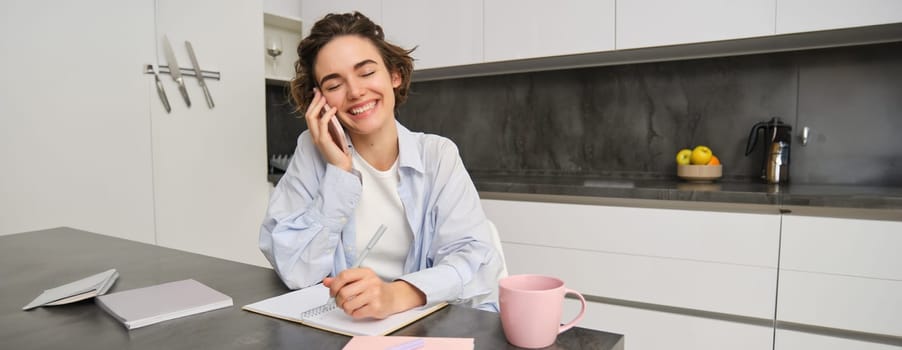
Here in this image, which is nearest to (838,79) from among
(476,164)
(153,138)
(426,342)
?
(476,164)

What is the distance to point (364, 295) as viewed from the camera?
2.38 ft

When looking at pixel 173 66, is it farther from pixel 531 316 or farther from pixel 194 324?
pixel 531 316

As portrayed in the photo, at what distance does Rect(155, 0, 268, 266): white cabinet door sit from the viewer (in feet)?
8.09

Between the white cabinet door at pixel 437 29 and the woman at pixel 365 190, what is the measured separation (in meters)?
1.28

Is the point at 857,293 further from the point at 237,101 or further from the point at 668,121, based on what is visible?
the point at 237,101

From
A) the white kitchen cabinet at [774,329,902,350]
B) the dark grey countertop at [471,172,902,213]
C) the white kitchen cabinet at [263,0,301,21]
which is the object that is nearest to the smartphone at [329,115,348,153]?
the dark grey countertop at [471,172,902,213]

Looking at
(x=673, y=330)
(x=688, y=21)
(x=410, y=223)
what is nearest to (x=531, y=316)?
(x=410, y=223)

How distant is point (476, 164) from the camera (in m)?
3.08

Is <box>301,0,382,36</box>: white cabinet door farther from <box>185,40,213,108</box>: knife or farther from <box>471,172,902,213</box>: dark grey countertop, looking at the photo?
<box>471,172,902,213</box>: dark grey countertop

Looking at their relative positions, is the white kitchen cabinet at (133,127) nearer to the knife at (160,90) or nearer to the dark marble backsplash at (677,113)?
the knife at (160,90)

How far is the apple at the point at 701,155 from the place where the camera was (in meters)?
2.28

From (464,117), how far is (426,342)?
251 centimetres

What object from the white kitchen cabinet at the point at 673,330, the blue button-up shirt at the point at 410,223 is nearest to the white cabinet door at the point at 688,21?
the white kitchen cabinet at the point at 673,330

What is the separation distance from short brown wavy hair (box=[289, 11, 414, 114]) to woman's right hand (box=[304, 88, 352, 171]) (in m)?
0.14
